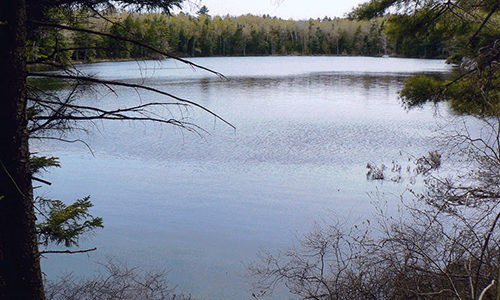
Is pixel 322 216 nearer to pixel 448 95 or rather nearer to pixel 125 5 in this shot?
pixel 448 95

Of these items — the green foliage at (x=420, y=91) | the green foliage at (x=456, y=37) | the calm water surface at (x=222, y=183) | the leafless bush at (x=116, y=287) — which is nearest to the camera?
the leafless bush at (x=116, y=287)

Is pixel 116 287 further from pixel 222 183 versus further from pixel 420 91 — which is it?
pixel 420 91

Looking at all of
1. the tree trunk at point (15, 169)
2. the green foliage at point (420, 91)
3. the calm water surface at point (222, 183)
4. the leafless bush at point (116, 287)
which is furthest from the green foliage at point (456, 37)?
the tree trunk at point (15, 169)

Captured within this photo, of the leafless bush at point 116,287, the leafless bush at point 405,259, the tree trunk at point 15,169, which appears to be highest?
the tree trunk at point 15,169

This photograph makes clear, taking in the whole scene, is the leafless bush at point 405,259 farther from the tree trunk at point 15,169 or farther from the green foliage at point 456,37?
the tree trunk at point 15,169

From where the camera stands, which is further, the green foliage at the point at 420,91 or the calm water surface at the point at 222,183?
the calm water surface at the point at 222,183

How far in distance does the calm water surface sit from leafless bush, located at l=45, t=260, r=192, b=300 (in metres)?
0.28

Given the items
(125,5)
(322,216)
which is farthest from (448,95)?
(125,5)

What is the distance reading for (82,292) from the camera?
5.36 meters

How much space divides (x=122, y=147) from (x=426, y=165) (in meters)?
7.82

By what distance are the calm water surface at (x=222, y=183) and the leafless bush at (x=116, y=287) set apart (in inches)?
11.1

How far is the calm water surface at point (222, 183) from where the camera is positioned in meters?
6.70

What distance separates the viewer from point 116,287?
5504 mm

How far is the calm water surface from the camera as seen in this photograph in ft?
22.0
